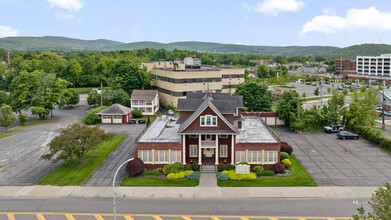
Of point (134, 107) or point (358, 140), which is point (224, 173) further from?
point (134, 107)

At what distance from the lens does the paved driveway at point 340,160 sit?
119 feet

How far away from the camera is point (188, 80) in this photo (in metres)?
82.8

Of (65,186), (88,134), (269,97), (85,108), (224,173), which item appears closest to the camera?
(65,186)

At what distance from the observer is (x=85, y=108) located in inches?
3509

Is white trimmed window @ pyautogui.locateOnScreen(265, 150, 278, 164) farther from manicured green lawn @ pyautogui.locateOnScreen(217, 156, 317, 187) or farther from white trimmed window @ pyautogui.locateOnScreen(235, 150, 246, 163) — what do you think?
manicured green lawn @ pyautogui.locateOnScreen(217, 156, 317, 187)

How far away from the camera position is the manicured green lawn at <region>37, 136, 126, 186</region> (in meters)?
36.1

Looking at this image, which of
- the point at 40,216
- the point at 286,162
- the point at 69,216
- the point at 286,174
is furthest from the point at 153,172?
the point at 286,162

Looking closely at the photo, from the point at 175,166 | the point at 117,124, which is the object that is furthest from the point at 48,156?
the point at 117,124

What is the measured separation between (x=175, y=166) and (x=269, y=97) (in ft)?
138

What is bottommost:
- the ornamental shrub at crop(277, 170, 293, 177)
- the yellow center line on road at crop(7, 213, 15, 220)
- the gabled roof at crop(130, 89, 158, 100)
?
the yellow center line on road at crop(7, 213, 15, 220)

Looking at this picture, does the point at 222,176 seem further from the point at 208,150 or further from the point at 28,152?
the point at 28,152

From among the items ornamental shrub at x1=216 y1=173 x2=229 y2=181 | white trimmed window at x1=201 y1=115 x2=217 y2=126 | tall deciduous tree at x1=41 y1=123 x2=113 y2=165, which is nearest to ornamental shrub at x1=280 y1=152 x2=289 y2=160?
ornamental shrub at x1=216 y1=173 x2=229 y2=181

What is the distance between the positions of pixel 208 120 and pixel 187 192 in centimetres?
979

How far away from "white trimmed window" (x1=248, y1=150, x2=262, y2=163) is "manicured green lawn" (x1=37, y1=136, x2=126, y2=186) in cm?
1985
